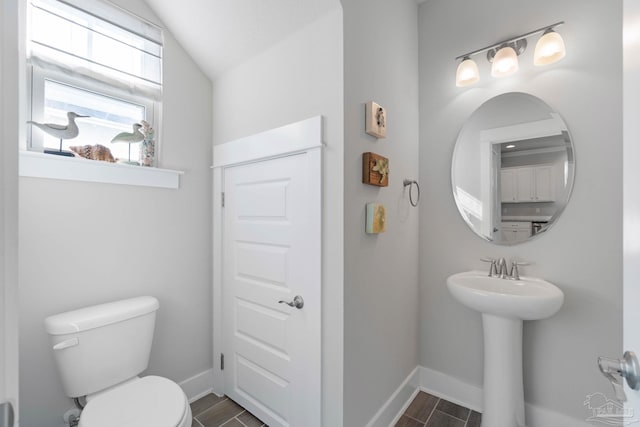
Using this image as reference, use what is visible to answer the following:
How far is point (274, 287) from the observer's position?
1688mm

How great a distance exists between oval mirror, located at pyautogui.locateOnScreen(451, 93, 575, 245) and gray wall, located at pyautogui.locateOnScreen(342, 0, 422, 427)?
1.11 feet

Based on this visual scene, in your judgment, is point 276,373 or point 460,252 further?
point 460,252

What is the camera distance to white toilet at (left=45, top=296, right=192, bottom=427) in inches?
46.7

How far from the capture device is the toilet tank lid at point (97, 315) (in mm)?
1323

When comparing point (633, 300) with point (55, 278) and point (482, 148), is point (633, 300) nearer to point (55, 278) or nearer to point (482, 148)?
Answer: point (482, 148)

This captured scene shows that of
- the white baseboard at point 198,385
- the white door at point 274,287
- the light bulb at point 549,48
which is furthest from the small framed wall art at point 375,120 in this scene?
the white baseboard at point 198,385

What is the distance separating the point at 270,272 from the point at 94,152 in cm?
120

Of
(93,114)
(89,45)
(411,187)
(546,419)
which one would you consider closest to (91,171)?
(93,114)

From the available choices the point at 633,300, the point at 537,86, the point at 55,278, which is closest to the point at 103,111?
the point at 55,278

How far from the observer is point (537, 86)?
1.71 m

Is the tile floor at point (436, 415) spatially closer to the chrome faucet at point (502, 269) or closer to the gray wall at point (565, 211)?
the gray wall at point (565, 211)

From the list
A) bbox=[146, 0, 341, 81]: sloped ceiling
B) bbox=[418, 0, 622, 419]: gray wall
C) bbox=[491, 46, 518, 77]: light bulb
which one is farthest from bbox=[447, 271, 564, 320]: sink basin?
bbox=[146, 0, 341, 81]: sloped ceiling

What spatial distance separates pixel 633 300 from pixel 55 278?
87.0 inches

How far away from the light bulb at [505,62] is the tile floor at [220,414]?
2650 millimetres
